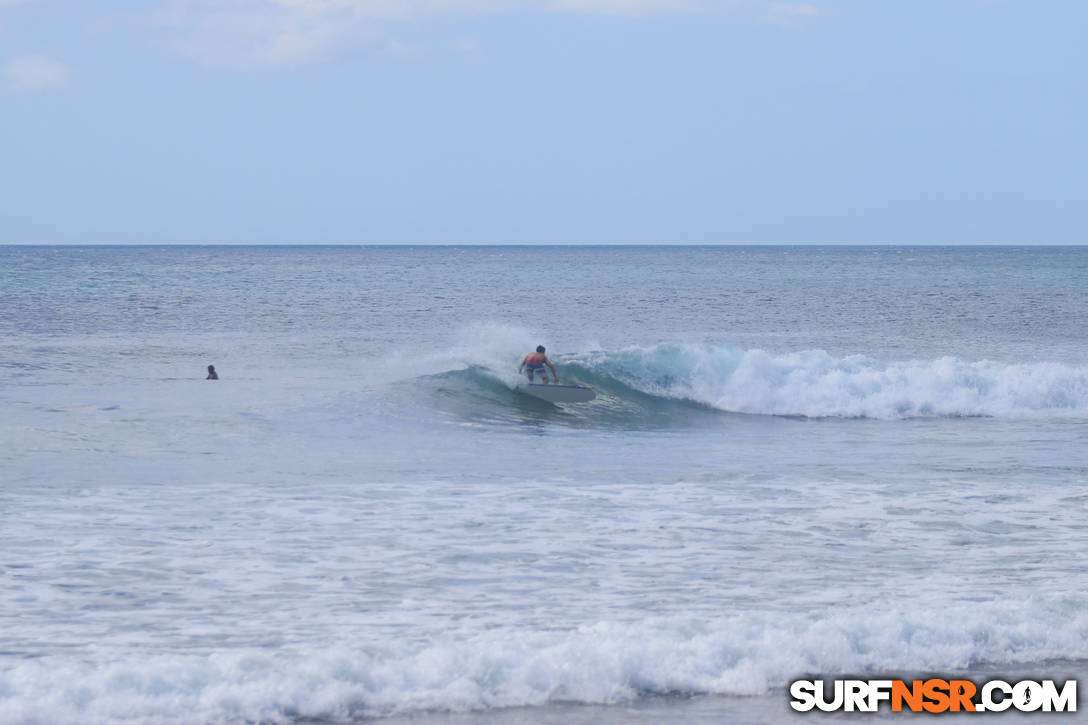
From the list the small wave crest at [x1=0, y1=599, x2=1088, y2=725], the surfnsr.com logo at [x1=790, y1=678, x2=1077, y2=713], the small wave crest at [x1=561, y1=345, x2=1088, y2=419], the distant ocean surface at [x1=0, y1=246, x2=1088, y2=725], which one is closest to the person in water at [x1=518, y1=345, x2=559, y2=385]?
the distant ocean surface at [x1=0, y1=246, x2=1088, y2=725]

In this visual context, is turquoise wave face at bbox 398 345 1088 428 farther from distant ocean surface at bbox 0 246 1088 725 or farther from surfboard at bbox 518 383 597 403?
surfboard at bbox 518 383 597 403

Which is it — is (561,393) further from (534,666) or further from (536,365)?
→ (534,666)

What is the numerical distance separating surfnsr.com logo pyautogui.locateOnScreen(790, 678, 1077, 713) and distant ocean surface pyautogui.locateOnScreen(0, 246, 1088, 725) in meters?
0.15

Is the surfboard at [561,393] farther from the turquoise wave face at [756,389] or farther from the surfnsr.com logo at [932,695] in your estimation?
the surfnsr.com logo at [932,695]

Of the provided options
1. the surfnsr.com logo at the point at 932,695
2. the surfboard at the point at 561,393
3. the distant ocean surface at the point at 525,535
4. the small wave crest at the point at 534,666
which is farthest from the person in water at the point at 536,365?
the surfnsr.com logo at the point at 932,695

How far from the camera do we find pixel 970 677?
22.0 ft

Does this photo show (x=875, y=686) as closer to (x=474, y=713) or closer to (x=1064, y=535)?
(x=474, y=713)

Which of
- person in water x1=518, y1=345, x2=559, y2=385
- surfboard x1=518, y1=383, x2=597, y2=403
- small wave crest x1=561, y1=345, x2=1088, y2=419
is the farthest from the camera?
person in water x1=518, y1=345, x2=559, y2=385

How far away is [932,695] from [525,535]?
13.9 ft

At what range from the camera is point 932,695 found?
6.43m

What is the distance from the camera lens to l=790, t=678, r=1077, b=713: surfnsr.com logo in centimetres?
622

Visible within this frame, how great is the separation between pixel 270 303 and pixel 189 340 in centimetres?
1563

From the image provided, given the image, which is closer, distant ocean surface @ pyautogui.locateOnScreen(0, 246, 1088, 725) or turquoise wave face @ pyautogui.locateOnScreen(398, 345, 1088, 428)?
distant ocean surface @ pyautogui.locateOnScreen(0, 246, 1088, 725)

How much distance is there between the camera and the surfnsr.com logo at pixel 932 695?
245 inches
